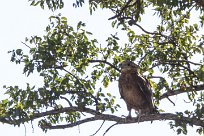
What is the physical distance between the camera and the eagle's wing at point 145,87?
35.7ft

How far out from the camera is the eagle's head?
429 inches

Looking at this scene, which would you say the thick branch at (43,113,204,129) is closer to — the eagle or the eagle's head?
the eagle

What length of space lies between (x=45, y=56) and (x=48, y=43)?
0.28 meters

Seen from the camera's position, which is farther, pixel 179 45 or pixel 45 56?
pixel 179 45

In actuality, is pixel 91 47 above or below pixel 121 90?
above

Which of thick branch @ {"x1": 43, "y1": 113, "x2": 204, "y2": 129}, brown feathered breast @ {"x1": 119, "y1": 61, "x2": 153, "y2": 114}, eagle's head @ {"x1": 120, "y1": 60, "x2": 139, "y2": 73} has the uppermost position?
eagle's head @ {"x1": 120, "y1": 60, "x2": 139, "y2": 73}

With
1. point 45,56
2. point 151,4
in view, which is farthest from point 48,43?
point 151,4

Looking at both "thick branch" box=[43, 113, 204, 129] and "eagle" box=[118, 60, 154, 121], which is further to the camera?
"eagle" box=[118, 60, 154, 121]

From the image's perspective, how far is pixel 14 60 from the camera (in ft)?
35.2

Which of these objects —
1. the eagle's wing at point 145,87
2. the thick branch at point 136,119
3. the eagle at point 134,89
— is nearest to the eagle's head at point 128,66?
the eagle at point 134,89

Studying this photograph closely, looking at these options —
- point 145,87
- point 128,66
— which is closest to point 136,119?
point 145,87

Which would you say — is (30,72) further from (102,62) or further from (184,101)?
(184,101)

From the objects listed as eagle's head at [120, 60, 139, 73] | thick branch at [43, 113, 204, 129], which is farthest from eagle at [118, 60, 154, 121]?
thick branch at [43, 113, 204, 129]

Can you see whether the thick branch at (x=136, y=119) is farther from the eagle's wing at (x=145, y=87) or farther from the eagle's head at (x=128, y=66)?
the eagle's head at (x=128, y=66)
